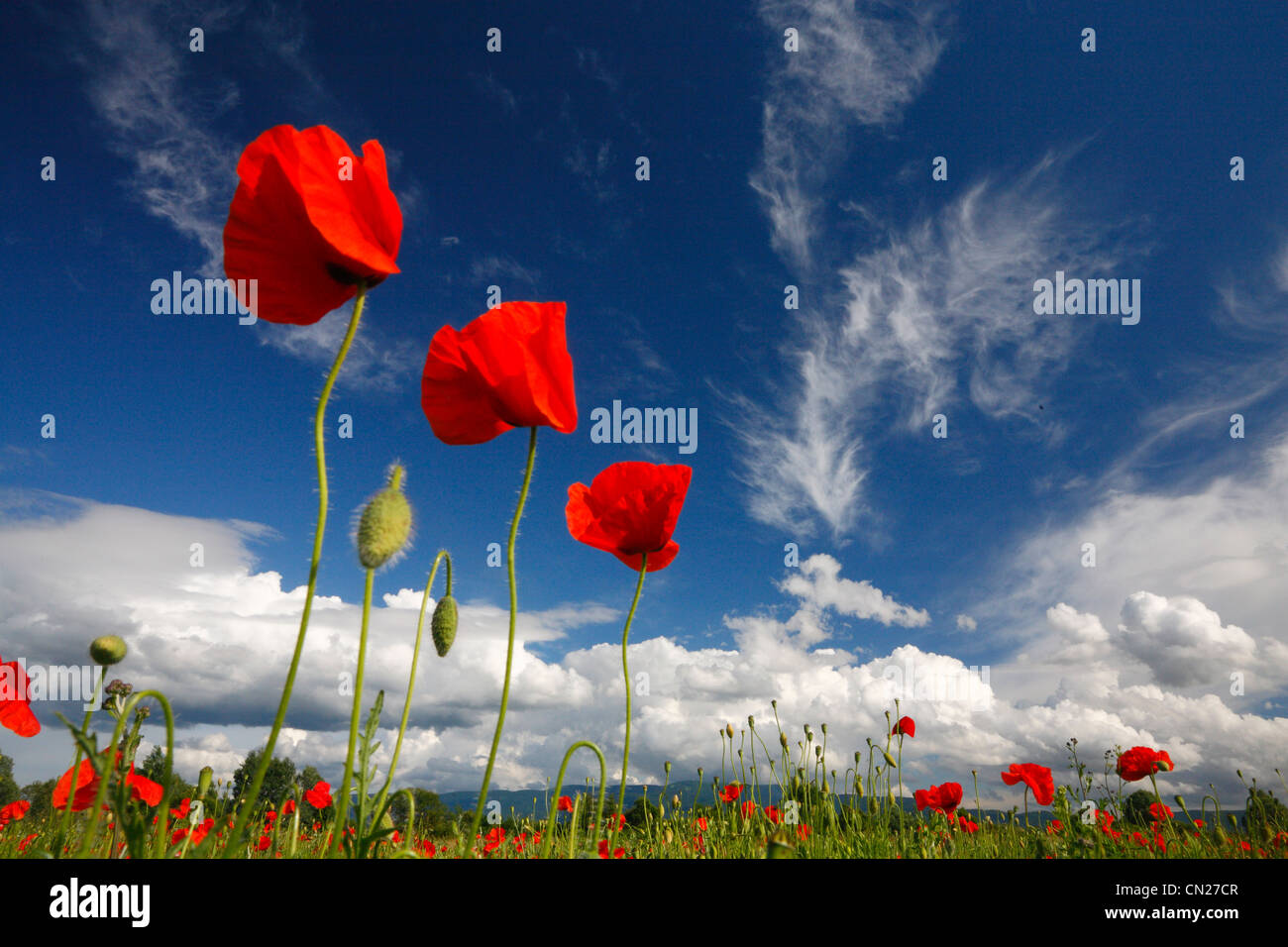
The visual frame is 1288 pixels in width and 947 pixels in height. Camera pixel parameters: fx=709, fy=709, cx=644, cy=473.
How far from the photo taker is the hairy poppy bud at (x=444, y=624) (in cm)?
205

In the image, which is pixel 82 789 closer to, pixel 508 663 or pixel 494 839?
pixel 508 663

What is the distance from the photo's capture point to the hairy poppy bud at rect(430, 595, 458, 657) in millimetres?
2051

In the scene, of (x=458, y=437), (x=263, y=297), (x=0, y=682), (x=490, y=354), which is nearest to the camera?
(x=263, y=297)

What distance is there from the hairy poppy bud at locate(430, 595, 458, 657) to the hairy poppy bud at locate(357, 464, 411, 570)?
689mm

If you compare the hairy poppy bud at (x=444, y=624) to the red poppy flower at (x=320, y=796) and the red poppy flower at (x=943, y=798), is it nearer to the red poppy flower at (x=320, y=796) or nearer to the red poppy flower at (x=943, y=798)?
the red poppy flower at (x=320, y=796)

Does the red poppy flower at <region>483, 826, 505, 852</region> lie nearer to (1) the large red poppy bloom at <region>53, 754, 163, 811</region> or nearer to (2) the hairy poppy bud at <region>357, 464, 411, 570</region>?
(1) the large red poppy bloom at <region>53, 754, 163, 811</region>

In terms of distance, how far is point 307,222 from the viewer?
4.86ft

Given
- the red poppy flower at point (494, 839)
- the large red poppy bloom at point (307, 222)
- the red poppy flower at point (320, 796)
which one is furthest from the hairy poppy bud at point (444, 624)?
the red poppy flower at point (320, 796)

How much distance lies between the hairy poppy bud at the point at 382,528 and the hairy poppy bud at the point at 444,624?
2.26 ft

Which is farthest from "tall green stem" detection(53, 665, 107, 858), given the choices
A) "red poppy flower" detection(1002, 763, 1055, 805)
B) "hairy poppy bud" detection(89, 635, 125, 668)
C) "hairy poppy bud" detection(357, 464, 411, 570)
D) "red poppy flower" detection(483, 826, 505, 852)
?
"red poppy flower" detection(1002, 763, 1055, 805)
